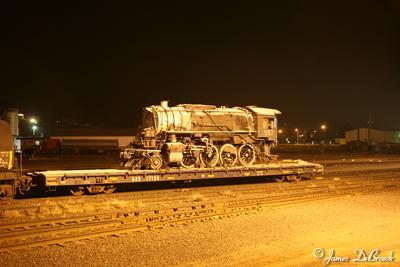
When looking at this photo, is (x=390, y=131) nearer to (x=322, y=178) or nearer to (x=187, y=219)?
(x=322, y=178)

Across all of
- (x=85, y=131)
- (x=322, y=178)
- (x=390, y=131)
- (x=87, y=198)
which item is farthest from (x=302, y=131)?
(x=87, y=198)

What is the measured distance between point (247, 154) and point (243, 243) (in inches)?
490

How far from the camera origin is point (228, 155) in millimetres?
21125

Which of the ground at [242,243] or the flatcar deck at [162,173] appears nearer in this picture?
the ground at [242,243]

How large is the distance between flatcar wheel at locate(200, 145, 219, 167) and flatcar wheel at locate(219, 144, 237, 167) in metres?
0.29

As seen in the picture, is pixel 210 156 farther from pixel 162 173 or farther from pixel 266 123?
pixel 266 123

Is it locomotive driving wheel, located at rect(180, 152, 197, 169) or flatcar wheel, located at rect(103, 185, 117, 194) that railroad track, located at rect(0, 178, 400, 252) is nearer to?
flatcar wheel, located at rect(103, 185, 117, 194)

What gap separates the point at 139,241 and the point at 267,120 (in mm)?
14281

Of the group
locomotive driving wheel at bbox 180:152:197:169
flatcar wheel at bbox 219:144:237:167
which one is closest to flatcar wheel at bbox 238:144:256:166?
flatcar wheel at bbox 219:144:237:167

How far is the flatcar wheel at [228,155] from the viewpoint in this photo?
2086 cm

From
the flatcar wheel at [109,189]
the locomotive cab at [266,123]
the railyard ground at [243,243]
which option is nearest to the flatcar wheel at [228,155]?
the locomotive cab at [266,123]

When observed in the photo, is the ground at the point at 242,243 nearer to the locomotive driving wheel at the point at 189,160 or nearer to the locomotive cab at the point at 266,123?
the locomotive driving wheel at the point at 189,160

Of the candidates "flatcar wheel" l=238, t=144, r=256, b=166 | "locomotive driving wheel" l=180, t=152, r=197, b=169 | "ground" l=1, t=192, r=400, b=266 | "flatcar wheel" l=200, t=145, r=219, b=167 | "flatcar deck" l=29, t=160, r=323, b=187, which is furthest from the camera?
"flatcar wheel" l=238, t=144, r=256, b=166

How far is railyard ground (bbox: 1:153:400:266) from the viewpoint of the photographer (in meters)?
8.38
